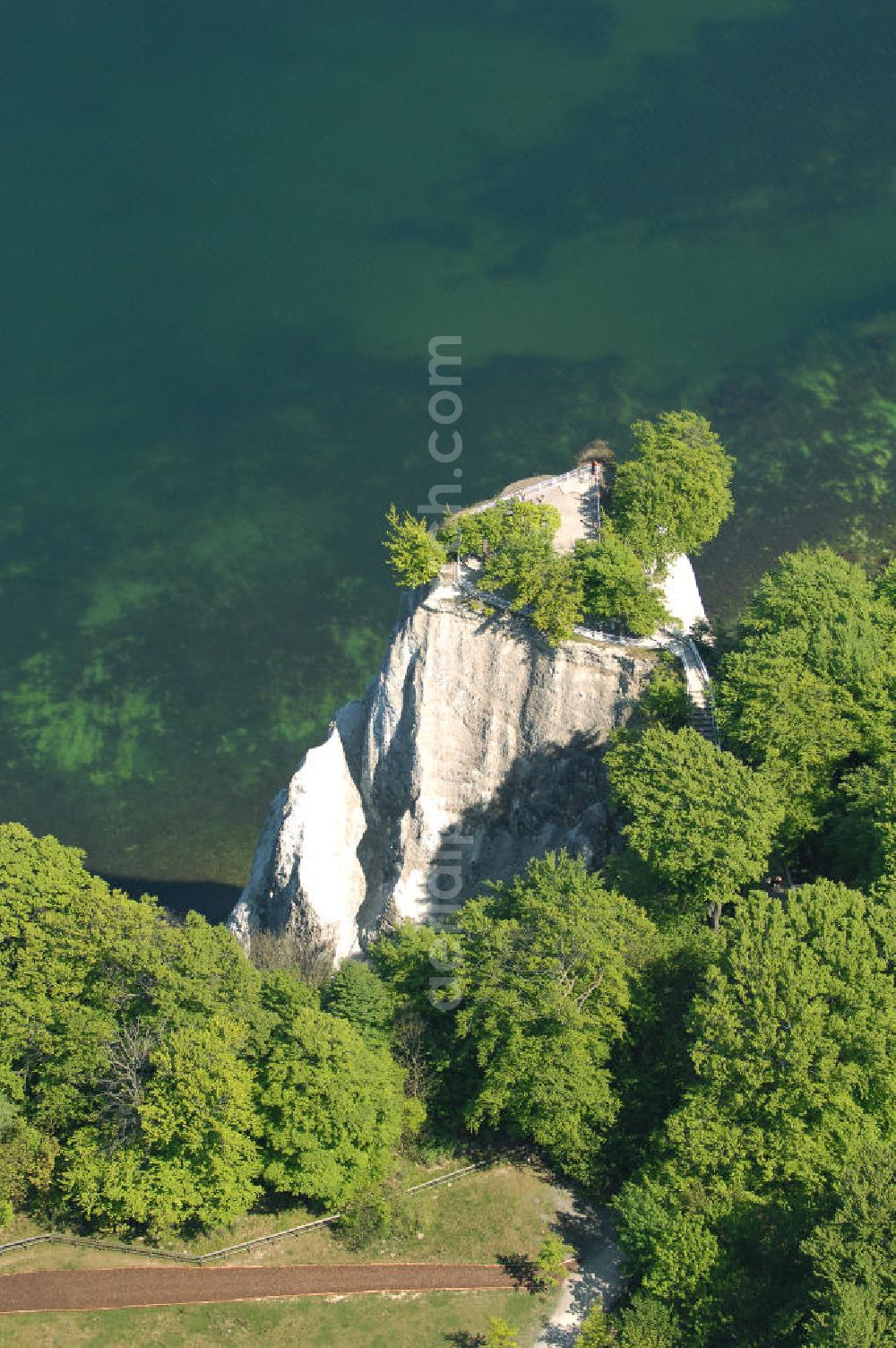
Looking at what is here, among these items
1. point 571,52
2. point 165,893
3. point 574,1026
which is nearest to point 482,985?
point 574,1026

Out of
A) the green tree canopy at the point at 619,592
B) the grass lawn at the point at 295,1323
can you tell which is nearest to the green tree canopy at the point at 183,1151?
the grass lawn at the point at 295,1323

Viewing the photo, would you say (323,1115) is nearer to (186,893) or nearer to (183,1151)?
(183,1151)

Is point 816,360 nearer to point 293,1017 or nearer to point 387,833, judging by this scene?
point 387,833

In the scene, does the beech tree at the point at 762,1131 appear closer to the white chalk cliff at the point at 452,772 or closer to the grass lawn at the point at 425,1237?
the grass lawn at the point at 425,1237

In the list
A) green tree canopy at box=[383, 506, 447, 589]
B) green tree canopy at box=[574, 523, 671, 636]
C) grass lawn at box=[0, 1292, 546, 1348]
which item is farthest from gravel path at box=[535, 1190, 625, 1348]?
green tree canopy at box=[383, 506, 447, 589]

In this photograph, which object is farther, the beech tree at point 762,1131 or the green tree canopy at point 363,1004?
the green tree canopy at point 363,1004
